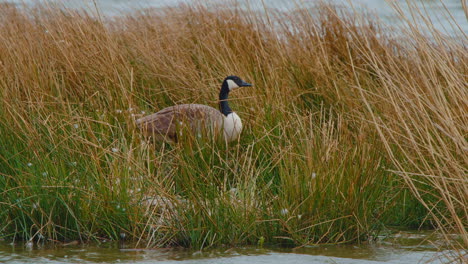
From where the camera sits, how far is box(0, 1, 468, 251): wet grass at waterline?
4273mm

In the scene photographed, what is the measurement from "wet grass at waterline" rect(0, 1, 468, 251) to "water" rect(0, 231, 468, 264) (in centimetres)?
9

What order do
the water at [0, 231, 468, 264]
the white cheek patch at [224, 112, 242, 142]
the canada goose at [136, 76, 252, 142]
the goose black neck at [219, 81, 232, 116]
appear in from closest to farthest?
1. the water at [0, 231, 468, 264]
2. the canada goose at [136, 76, 252, 142]
3. the white cheek patch at [224, 112, 242, 142]
4. the goose black neck at [219, 81, 232, 116]

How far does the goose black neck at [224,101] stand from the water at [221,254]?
2.14m

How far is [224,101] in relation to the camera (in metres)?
6.93

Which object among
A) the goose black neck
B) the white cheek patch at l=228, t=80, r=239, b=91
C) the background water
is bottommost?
the goose black neck

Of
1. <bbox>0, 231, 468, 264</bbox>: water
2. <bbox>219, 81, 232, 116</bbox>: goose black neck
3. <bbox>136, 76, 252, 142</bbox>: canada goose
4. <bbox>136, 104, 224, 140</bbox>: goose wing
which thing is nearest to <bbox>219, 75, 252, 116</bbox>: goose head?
<bbox>219, 81, 232, 116</bbox>: goose black neck

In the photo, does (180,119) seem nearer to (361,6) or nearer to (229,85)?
(229,85)

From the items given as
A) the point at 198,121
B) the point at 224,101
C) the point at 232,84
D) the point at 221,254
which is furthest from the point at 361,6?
the point at 221,254

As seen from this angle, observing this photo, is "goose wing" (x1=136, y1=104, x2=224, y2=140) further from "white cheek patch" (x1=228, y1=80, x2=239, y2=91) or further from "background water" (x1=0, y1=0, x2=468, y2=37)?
"background water" (x1=0, y1=0, x2=468, y2=37)

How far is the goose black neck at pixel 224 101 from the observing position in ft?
22.6

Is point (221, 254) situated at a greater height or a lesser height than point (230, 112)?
lesser

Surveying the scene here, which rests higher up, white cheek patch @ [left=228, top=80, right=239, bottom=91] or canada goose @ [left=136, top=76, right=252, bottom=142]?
white cheek patch @ [left=228, top=80, right=239, bottom=91]

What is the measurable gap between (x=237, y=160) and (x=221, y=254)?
0.82 m

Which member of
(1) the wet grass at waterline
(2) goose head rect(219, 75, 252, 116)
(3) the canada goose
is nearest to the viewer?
(1) the wet grass at waterline
